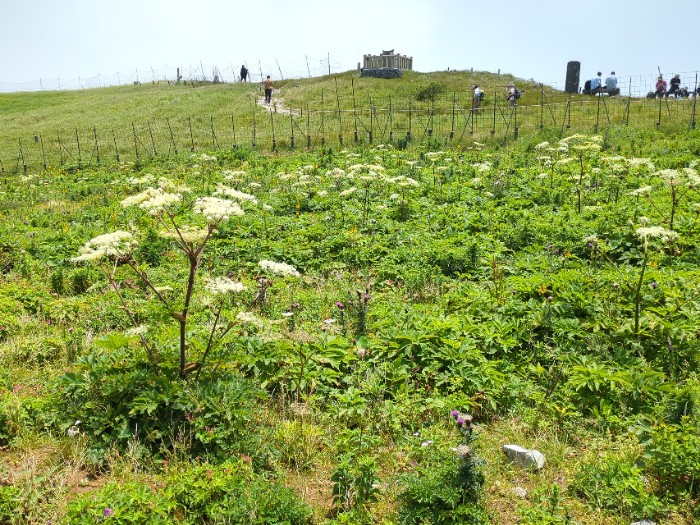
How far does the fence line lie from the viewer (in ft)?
77.5

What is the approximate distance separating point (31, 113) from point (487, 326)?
164 feet

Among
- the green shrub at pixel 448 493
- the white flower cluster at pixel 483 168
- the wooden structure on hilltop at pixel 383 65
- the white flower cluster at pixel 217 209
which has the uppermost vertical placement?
the wooden structure on hilltop at pixel 383 65

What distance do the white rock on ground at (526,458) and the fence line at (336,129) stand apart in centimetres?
1786

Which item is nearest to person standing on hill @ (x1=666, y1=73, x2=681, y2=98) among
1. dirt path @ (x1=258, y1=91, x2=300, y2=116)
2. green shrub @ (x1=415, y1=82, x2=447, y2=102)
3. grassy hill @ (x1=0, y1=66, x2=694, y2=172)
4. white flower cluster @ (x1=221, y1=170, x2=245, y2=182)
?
grassy hill @ (x1=0, y1=66, x2=694, y2=172)

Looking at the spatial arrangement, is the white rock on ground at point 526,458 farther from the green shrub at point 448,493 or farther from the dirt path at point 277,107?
the dirt path at point 277,107

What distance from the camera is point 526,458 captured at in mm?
4512

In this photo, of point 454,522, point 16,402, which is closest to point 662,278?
point 454,522

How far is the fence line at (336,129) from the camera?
930 inches

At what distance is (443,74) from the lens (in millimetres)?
48562

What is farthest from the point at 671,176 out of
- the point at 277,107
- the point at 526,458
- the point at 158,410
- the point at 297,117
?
the point at 277,107

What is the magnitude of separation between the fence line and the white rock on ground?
17860 millimetres

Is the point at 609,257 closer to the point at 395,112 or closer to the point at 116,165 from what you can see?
the point at 116,165

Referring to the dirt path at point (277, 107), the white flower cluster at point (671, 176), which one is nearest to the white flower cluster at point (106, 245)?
the white flower cluster at point (671, 176)

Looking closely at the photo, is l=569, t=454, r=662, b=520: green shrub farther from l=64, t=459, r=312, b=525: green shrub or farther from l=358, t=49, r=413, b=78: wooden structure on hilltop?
l=358, t=49, r=413, b=78: wooden structure on hilltop
